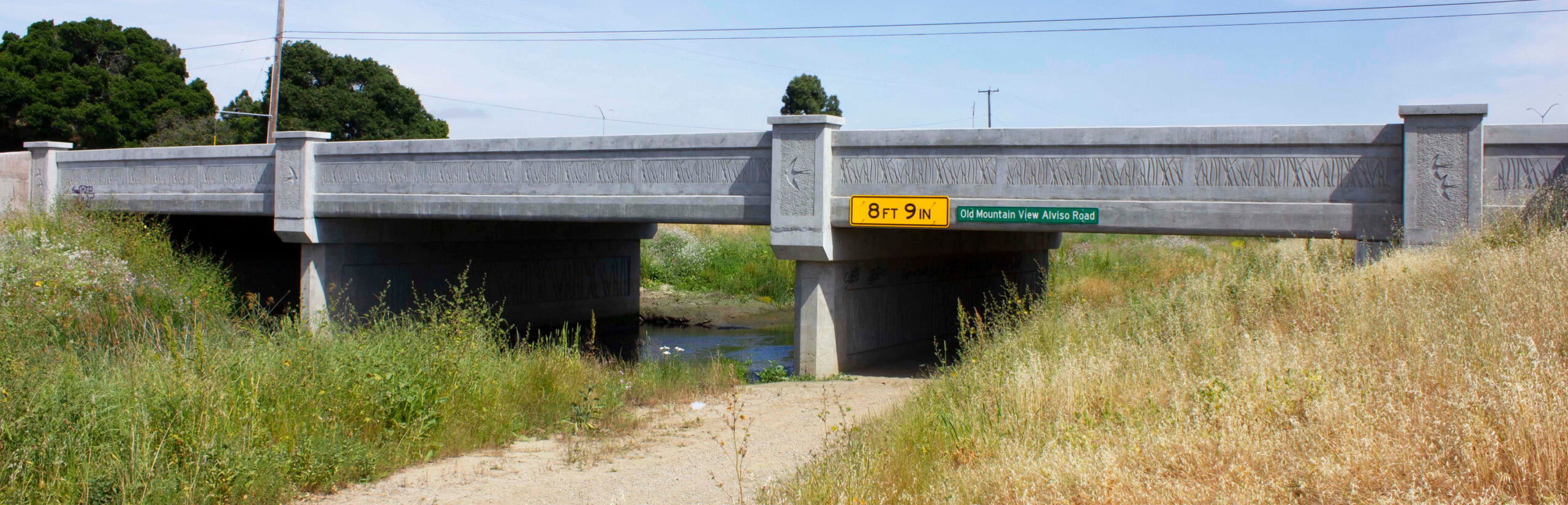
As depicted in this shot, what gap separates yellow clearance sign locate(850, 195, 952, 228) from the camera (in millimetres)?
13016

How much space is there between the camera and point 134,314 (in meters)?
12.4

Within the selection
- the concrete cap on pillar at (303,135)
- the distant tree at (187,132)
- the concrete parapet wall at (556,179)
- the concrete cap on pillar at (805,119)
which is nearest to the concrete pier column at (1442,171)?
the concrete cap on pillar at (805,119)

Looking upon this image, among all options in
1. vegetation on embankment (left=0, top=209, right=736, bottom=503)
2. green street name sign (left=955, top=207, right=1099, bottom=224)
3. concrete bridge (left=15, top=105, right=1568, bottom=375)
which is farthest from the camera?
green street name sign (left=955, top=207, right=1099, bottom=224)

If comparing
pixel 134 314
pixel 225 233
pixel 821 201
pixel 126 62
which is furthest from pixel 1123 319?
pixel 126 62

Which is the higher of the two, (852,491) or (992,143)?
(992,143)

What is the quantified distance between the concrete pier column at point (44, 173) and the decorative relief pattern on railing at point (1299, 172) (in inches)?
821

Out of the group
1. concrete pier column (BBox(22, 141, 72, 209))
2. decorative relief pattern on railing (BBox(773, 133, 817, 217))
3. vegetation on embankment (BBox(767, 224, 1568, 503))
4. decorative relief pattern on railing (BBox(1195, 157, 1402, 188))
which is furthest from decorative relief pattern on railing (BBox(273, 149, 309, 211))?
decorative relief pattern on railing (BBox(1195, 157, 1402, 188))

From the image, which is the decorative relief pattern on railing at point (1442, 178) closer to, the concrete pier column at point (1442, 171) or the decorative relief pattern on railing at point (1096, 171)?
the concrete pier column at point (1442, 171)

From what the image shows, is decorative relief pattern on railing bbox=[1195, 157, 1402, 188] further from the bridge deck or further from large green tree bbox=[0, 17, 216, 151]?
large green tree bbox=[0, 17, 216, 151]

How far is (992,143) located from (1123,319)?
3762mm

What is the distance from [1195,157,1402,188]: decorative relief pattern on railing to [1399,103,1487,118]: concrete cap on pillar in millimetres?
539

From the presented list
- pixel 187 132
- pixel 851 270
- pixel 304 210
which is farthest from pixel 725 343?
pixel 187 132

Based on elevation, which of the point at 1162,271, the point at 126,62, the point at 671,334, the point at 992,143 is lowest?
the point at 671,334

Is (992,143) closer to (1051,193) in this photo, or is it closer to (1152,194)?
(1051,193)
